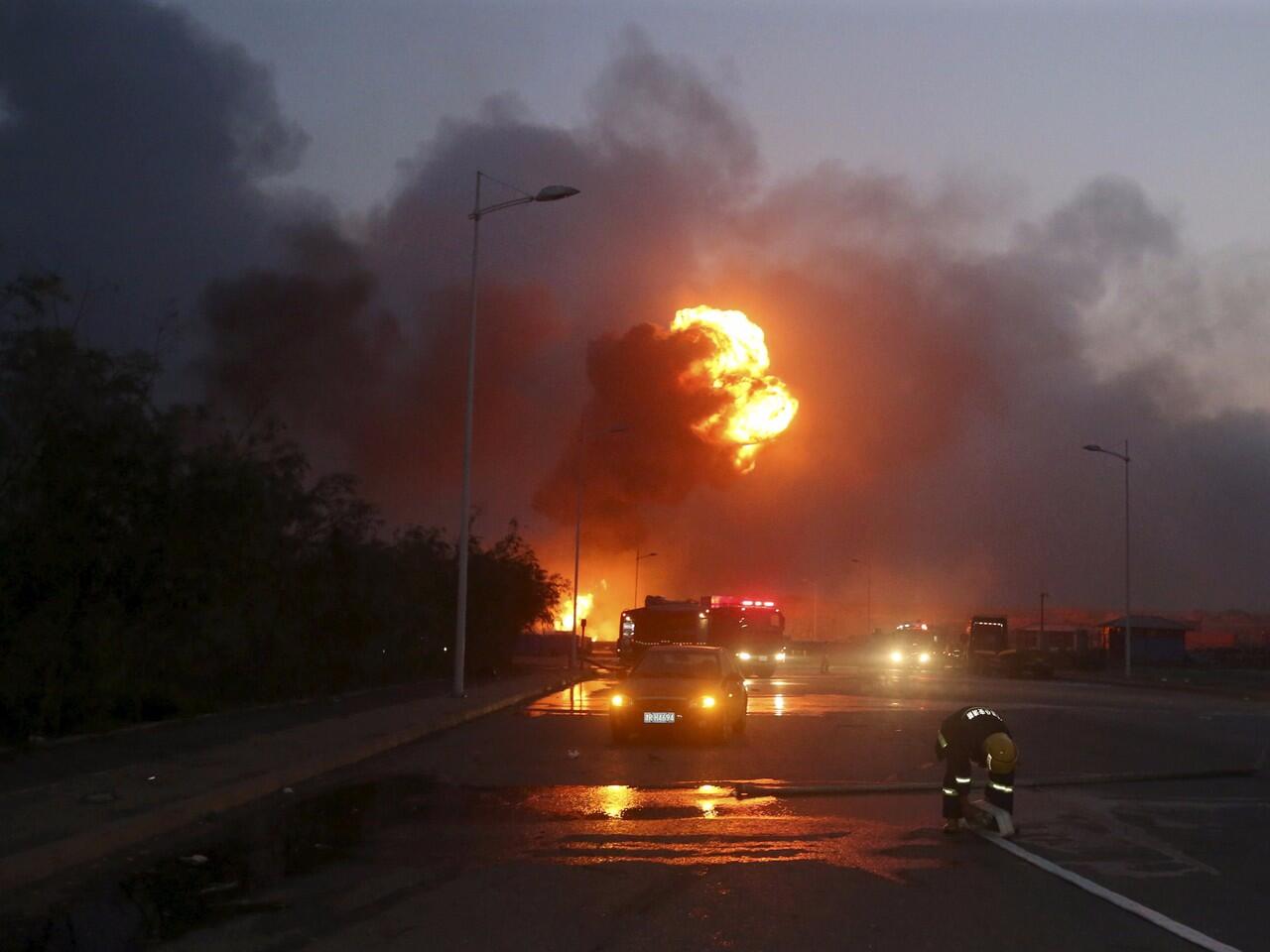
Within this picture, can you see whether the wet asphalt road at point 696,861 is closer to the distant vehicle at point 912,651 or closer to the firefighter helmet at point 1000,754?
the firefighter helmet at point 1000,754

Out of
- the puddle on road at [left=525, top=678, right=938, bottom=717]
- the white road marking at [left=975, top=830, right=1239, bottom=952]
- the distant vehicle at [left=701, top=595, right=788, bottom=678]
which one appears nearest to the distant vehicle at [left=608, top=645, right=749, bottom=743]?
the puddle on road at [left=525, top=678, right=938, bottom=717]

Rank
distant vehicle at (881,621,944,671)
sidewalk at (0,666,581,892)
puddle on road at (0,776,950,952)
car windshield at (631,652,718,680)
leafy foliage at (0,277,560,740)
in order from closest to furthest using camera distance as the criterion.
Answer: puddle on road at (0,776,950,952)
sidewalk at (0,666,581,892)
leafy foliage at (0,277,560,740)
car windshield at (631,652,718,680)
distant vehicle at (881,621,944,671)

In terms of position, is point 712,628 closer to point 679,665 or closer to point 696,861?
point 679,665

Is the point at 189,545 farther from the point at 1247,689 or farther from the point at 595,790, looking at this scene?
the point at 1247,689

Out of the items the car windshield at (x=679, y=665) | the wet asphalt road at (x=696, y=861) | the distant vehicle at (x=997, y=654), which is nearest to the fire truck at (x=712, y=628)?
the distant vehicle at (x=997, y=654)

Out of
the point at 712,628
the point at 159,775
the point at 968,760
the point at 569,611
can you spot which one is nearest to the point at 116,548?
the point at 159,775

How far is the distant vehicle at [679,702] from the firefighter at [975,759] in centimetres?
806

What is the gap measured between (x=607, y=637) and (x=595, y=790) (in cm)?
7872

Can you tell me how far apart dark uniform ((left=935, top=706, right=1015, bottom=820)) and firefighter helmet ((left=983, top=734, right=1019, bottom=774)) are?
61 millimetres

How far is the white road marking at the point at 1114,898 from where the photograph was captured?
7.49 metres

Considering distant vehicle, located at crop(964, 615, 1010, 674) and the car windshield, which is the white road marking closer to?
the car windshield

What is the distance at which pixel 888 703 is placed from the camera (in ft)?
99.9

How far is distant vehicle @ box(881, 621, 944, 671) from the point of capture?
7000cm

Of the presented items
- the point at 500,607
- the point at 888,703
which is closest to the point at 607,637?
the point at 500,607
